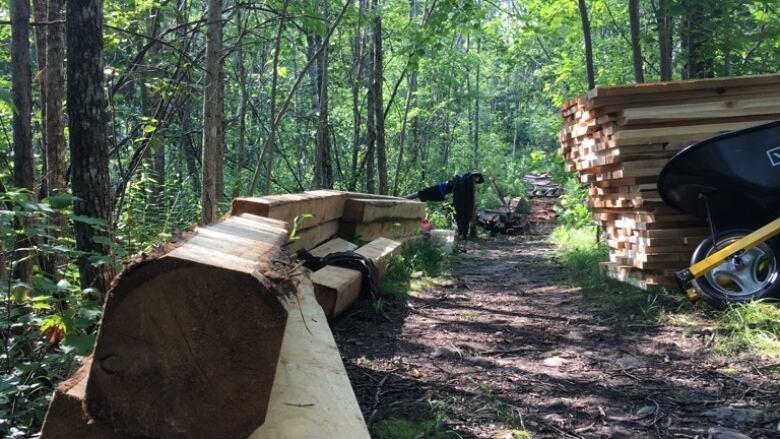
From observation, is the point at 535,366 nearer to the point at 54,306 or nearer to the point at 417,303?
the point at 417,303

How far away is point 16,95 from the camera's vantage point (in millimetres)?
5359

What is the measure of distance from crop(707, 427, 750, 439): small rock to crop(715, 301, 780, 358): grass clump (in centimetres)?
138

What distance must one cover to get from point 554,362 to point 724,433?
60.4 inches

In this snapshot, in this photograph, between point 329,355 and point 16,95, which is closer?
point 329,355

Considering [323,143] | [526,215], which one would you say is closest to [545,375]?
[323,143]

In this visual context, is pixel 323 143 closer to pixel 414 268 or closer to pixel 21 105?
pixel 414 268

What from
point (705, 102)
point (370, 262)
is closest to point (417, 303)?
point (370, 262)

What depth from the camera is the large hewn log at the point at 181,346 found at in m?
2.11

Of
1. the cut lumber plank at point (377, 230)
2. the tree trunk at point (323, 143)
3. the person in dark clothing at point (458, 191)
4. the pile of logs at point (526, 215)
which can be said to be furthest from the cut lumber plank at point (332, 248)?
the pile of logs at point (526, 215)

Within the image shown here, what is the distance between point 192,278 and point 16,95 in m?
4.18

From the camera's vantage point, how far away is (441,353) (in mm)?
5219

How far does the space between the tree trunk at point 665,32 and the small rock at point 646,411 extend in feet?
22.4

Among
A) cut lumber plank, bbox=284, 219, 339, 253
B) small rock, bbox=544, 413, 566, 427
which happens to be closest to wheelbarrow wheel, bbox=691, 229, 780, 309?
small rock, bbox=544, 413, 566, 427

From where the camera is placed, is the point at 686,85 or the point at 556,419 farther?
the point at 686,85
